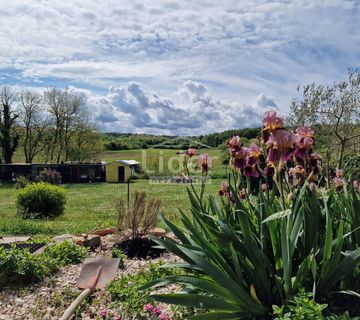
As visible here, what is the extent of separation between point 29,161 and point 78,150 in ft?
14.0

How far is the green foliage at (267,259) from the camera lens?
89.0 inches

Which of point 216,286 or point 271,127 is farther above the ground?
point 271,127

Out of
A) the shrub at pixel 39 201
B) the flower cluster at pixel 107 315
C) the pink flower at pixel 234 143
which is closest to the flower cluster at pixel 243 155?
the pink flower at pixel 234 143

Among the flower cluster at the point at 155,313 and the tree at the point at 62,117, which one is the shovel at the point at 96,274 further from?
the tree at the point at 62,117

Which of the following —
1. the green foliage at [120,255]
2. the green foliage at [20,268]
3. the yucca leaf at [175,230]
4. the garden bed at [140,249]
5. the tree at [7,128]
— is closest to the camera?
the yucca leaf at [175,230]

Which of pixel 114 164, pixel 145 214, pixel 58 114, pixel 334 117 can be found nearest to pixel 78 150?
pixel 58 114

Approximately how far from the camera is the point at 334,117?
10.7 meters

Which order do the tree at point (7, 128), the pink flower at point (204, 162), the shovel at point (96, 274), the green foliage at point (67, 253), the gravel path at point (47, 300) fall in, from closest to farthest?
the gravel path at point (47, 300) < the pink flower at point (204, 162) < the shovel at point (96, 274) < the green foliage at point (67, 253) < the tree at point (7, 128)

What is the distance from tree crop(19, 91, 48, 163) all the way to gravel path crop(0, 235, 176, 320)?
111 ft

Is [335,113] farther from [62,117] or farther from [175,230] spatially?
[62,117]

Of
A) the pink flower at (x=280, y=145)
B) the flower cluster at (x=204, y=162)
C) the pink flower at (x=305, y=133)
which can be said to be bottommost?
the flower cluster at (x=204, y=162)

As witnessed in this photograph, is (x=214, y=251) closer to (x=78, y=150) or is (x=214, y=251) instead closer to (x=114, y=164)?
(x=114, y=164)

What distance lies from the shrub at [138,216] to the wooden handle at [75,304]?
5.72ft

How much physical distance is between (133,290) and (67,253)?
1567 mm
